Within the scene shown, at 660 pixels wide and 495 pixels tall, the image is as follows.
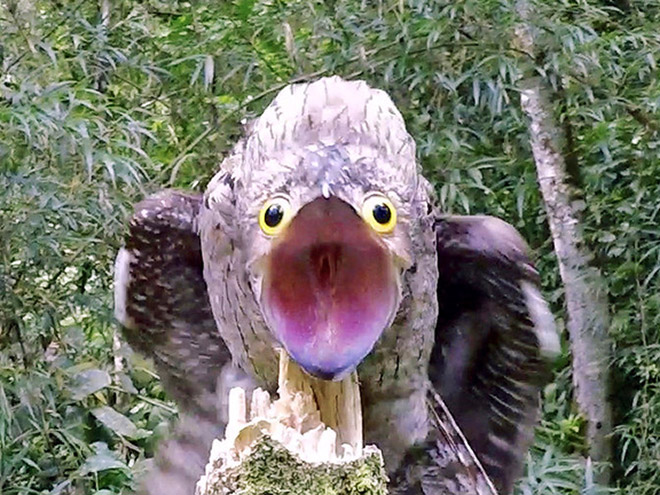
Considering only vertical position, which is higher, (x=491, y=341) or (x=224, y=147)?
(x=224, y=147)

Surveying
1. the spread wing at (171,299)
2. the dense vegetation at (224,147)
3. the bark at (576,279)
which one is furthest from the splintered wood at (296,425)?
the bark at (576,279)

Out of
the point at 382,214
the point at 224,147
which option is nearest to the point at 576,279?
the point at 224,147

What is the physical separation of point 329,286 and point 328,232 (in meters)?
0.07

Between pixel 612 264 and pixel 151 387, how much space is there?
51.1 inches

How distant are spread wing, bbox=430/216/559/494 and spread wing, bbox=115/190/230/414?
0.47m

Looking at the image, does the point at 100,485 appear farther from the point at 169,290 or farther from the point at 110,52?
the point at 110,52

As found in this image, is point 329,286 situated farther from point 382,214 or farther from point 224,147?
point 224,147

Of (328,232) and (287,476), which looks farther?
(328,232)

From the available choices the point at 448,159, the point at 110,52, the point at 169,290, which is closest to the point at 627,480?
the point at 448,159

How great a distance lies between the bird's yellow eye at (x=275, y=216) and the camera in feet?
5.30

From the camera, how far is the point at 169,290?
8.21ft

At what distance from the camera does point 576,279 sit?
321cm

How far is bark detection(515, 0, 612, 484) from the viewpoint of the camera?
308 centimetres

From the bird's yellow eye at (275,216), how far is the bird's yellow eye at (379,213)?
0.11 meters
